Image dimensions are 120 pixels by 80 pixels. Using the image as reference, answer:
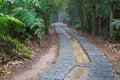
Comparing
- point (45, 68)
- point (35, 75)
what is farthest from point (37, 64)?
point (35, 75)

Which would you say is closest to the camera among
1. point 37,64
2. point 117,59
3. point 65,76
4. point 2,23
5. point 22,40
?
point 65,76

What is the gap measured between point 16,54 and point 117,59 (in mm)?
4214

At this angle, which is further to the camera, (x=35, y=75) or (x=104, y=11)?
(x=104, y=11)

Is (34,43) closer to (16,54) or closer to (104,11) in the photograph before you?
(16,54)

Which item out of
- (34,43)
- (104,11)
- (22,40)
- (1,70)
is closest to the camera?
(1,70)

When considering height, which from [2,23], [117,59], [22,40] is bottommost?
[117,59]

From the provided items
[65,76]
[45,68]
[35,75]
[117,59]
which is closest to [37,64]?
[45,68]

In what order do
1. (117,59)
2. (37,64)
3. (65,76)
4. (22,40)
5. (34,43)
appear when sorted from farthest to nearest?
(34,43), (22,40), (117,59), (37,64), (65,76)

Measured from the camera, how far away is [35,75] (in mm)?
7359

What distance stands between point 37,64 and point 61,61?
939mm

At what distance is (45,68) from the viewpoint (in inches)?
324

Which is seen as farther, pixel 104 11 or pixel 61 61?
pixel 104 11

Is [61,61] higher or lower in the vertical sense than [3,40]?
lower

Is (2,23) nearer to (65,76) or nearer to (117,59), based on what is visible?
(65,76)
